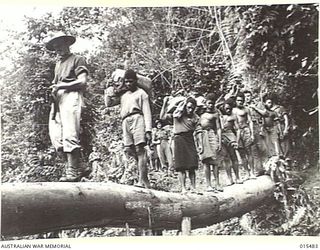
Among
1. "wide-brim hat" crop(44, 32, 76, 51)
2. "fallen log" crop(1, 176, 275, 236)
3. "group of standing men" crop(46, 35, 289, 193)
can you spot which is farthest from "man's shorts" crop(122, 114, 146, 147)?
"wide-brim hat" crop(44, 32, 76, 51)

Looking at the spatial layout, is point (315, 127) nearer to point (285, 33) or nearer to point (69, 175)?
point (285, 33)

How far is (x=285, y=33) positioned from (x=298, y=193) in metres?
0.53

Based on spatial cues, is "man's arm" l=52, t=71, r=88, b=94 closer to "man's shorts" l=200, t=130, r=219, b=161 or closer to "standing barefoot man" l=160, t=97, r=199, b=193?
"standing barefoot man" l=160, t=97, r=199, b=193

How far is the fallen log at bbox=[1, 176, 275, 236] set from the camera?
5.67 ft

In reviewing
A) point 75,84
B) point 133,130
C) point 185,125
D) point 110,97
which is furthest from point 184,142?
point 75,84

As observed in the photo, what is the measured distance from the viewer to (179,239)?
1920 millimetres

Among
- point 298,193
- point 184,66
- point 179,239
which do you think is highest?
point 184,66

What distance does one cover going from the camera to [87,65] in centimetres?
192

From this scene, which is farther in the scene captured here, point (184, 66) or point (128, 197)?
point (184, 66)

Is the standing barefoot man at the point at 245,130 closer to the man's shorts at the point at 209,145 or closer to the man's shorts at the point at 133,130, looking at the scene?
the man's shorts at the point at 209,145

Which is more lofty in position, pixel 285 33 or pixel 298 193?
pixel 285 33

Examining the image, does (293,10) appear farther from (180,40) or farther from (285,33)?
(180,40)

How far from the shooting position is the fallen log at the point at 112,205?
173 cm

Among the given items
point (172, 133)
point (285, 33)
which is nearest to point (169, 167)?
point (172, 133)
